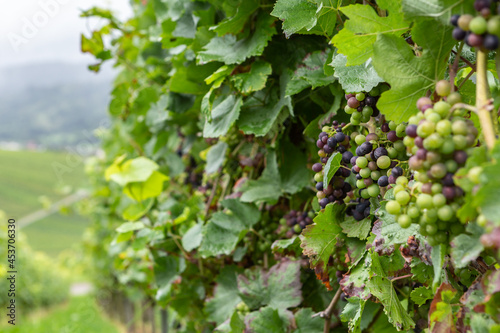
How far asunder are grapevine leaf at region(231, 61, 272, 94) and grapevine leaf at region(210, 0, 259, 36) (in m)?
0.13

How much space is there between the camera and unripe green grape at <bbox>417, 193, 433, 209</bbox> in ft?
1.80

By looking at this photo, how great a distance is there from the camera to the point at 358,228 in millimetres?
914

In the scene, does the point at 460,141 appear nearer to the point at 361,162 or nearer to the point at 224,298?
the point at 361,162

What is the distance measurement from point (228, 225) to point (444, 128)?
38.7 inches

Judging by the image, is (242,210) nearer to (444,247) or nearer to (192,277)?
(192,277)

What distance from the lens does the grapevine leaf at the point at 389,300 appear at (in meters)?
0.80

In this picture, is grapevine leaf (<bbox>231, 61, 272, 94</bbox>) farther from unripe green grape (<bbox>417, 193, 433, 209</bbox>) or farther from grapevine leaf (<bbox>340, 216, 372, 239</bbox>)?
unripe green grape (<bbox>417, 193, 433, 209</bbox>)

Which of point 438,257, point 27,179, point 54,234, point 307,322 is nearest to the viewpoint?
point 438,257

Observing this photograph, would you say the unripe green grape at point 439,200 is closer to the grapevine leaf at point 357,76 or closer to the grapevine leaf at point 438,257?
the grapevine leaf at point 438,257

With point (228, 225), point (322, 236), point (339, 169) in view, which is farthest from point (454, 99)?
point (228, 225)

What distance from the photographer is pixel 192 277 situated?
181 centimetres

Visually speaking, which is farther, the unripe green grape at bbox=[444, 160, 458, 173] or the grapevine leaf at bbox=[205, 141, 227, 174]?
the grapevine leaf at bbox=[205, 141, 227, 174]

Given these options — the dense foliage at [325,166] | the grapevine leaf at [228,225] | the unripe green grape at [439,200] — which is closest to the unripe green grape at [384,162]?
the dense foliage at [325,166]

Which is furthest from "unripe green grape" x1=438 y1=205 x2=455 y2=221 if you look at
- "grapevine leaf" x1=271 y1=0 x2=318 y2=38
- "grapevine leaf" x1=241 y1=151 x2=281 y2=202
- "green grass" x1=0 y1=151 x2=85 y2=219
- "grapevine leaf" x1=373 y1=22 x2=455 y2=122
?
"green grass" x1=0 y1=151 x2=85 y2=219
